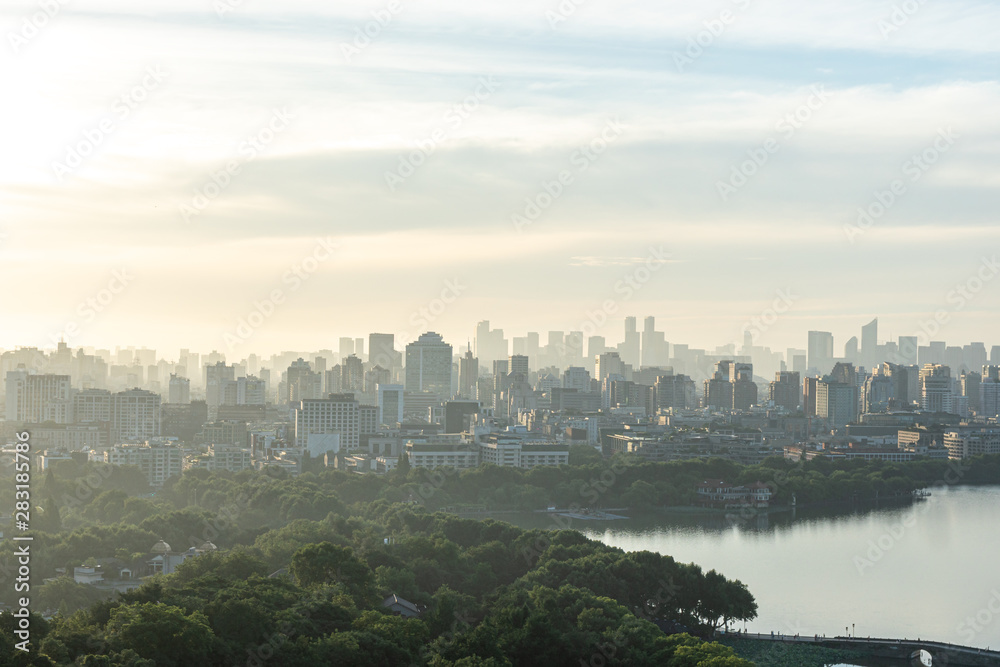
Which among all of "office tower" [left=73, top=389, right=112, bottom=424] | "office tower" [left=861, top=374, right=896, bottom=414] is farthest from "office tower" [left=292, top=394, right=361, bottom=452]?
"office tower" [left=861, top=374, right=896, bottom=414]

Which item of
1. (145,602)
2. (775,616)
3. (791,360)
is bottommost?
(775,616)

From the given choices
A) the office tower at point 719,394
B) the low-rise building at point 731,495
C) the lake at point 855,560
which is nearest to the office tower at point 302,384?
the office tower at point 719,394

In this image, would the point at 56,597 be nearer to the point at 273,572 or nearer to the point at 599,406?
the point at 273,572

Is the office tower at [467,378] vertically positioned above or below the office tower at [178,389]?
above

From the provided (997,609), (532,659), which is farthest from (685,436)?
(532,659)

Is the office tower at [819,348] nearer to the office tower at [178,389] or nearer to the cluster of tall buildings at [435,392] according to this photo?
the cluster of tall buildings at [435,392]

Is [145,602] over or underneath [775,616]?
over

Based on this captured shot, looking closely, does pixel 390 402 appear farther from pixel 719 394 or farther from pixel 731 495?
pixel 731 495
